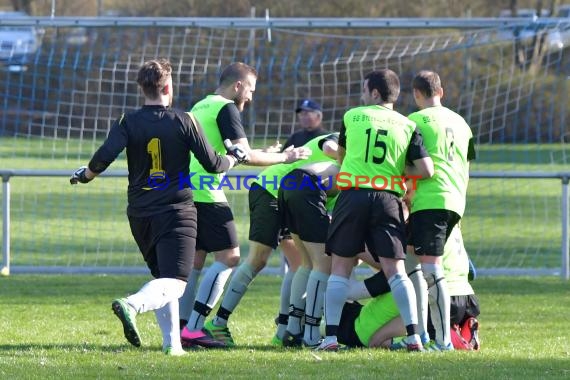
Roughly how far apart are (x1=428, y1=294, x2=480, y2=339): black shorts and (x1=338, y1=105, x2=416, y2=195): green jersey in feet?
3.46

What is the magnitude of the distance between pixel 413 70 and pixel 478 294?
11.5 metres

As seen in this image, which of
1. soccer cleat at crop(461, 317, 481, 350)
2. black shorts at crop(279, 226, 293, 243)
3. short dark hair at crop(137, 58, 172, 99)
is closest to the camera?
short dark hair at crop(137, 58, 172, 99)

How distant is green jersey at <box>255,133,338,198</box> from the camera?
8.68m

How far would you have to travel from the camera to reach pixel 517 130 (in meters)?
15.9

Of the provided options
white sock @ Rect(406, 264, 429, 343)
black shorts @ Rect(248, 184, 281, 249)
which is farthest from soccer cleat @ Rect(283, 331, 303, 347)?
white sock @ Rect(406, 264, 429, 343)

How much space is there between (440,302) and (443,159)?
99 centimetres

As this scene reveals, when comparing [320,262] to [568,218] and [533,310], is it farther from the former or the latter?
[568,218]

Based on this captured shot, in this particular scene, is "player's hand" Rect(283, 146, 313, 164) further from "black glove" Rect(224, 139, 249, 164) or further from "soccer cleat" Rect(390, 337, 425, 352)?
"soccer cleat" Rect(390, 337, 425, 352)

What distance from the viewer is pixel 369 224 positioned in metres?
7.83

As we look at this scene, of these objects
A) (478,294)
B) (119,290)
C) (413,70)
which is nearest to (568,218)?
(478,294)

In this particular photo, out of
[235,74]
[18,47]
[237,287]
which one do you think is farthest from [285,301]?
[18,47]

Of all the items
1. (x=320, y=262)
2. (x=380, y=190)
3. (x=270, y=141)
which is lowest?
(x=320, y=262)

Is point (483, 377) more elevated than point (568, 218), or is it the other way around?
point (568, 218)

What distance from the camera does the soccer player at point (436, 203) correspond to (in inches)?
316
